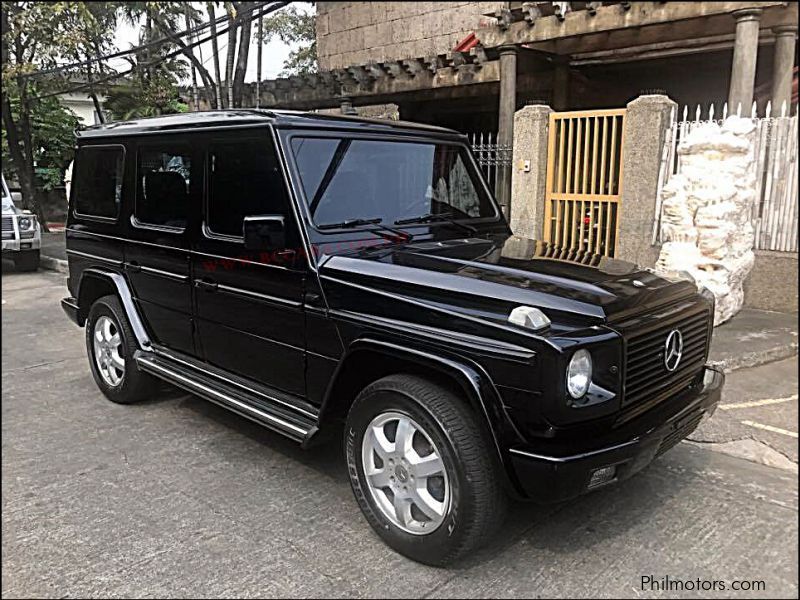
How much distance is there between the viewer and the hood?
2824 mm

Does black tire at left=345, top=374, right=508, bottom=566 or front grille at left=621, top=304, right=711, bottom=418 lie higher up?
front grille at left=621, top=304, right=711, bottom=418

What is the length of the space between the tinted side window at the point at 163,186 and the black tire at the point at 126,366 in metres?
0.74

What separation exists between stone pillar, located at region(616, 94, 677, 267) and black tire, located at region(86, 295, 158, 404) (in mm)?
5537

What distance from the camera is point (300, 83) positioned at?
47.3 ft

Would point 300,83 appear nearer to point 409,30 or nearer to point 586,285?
point 409,30

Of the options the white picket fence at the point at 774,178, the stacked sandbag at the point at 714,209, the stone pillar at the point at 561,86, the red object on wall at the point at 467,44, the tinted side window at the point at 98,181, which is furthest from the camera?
the red object on wall at the point at 467,44

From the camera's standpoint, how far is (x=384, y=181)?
Answer: 3881mm

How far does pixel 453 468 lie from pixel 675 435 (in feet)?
3.44

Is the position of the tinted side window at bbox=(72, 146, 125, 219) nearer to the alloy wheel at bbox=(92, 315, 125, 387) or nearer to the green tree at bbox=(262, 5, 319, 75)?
the alloy wheel at bbox=(92, 315, 125, 387)

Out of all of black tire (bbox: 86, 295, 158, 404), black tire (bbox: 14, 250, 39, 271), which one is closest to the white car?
black tire (bbox: 14, 250, 39, 271)

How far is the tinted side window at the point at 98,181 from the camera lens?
16.2ft

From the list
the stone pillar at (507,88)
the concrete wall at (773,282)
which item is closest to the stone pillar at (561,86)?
the stone pillar at (507,88)

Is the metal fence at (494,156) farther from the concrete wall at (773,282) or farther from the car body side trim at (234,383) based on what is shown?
the car body side trim at (234,383)

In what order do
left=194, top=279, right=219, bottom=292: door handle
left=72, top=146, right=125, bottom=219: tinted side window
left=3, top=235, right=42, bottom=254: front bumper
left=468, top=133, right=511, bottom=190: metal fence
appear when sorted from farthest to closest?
left=3, top=235, right=42, bottom=254: front bumper
left=468, top=133, right=511, bottom=190: metal fence
left=72, top=146, right=125, bottom=219: tinted side window
left=194, top=279, right=219, bottom=292: door handle
